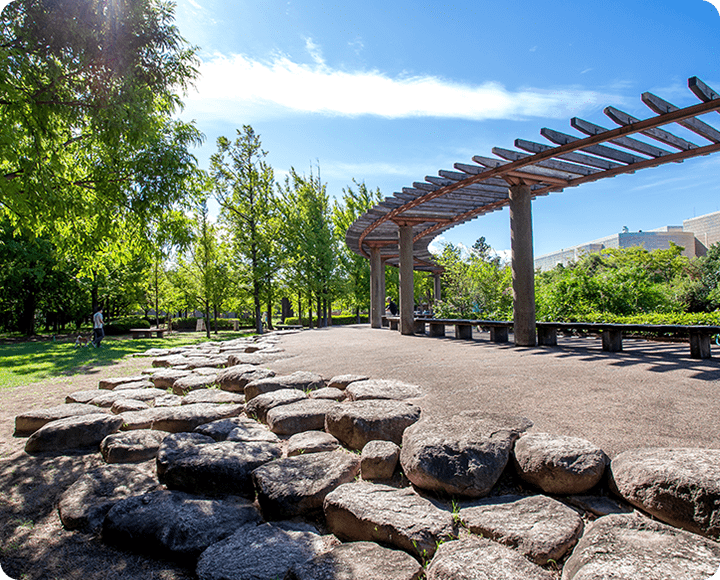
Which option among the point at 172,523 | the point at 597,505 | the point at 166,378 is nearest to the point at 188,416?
the point at 172,523

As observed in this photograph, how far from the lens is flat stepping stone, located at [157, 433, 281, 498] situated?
3.00 metres

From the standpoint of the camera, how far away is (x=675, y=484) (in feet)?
7.06

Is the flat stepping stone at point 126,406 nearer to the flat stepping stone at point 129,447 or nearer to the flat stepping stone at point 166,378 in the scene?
the flat stepping stone at point 129,447

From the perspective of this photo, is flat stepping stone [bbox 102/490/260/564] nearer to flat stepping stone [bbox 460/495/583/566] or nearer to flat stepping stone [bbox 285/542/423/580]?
flat stepping stone [bbox 285/542/423/580]

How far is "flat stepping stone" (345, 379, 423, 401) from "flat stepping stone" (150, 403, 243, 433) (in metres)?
1.38

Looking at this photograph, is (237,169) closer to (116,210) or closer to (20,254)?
(20,254)

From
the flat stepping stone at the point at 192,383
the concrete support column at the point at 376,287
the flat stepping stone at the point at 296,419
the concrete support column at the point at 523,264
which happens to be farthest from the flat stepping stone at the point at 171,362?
the concrete support column at the point at 376,287

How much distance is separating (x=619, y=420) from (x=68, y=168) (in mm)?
8469

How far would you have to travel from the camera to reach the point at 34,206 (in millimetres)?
4500

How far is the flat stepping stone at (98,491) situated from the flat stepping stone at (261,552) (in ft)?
3.39

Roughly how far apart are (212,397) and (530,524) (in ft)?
13.3

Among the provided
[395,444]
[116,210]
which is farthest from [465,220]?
[395,444]

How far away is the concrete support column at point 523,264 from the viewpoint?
7.52m

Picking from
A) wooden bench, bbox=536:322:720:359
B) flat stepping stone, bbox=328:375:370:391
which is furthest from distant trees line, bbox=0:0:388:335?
wooden bench, bbox=536:322:720:359
